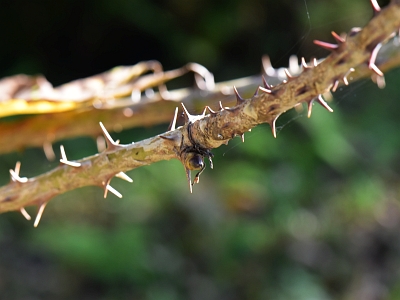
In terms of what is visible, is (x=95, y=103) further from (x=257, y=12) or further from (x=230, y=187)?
(x=257, y=12)

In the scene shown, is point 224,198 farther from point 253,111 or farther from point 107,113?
point 253,111

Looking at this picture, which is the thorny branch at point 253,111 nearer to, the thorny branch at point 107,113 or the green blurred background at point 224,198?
the thorny branch at point 107,113

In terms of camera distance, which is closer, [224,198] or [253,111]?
[253,111]

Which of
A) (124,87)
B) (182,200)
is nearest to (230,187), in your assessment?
(182,200)

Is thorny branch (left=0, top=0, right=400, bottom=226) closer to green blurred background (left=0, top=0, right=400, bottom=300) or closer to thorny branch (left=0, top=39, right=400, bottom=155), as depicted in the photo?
thorny branch (left=0, top=39, right=400, bottom=155)

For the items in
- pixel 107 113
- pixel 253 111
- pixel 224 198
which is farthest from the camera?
pixel 224 198

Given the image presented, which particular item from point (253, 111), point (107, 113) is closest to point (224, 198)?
point (107, 113)

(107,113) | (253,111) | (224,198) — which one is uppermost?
(224,198)

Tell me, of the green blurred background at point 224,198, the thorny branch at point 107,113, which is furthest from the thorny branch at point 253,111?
the green blurred background at point 224,198
